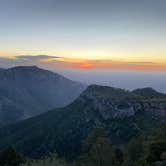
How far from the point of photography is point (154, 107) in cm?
16150

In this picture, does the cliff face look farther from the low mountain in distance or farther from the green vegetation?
the green vegetation

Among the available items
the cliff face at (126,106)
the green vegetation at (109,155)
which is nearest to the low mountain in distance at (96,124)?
the cliff face at (126,106)

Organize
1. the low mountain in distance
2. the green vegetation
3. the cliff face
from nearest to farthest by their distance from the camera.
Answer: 1. the green vegetation
2. the low mountain in distance
3. the cliff face

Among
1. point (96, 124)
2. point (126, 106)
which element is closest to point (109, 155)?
point (126, 106)

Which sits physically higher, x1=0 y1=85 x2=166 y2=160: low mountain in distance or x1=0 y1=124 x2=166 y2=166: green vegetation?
x1=0 y1=124 x2=166 y2=166: green vegetation

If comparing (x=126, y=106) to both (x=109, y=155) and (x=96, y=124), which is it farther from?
(x=109, y=155)

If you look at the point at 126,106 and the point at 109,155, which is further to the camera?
the point at 126,106

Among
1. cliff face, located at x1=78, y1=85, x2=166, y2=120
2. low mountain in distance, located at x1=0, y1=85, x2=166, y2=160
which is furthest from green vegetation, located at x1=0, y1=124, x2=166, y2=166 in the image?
cliff face, located at x1=78, y1=85, x2=166, y2=120

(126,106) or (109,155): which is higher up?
(109,155)

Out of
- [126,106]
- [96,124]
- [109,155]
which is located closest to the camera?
[109,155]

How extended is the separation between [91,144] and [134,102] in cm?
11520

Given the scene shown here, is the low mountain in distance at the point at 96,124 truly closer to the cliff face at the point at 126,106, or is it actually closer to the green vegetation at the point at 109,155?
the cliff face at the point at 126,106

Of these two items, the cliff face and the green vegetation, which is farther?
the cliff face

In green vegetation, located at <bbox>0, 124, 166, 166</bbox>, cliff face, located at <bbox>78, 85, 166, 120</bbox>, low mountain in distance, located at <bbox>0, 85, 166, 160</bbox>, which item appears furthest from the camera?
cliff face, located at <bbox>78, 85, 166, 120</bbox>
